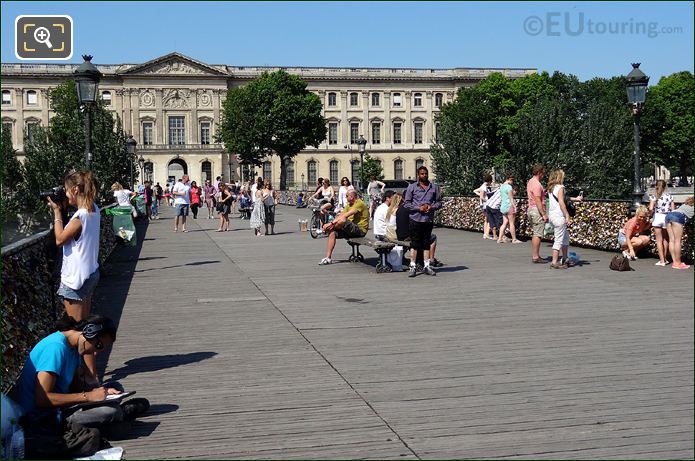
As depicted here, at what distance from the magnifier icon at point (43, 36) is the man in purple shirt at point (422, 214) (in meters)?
8.02

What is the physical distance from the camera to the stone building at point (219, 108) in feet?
318

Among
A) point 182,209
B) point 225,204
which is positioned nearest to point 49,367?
point 225,204

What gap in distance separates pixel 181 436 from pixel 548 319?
210 inches

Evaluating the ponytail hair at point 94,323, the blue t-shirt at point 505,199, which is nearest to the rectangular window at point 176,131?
the blue t-shirt at point 505,199

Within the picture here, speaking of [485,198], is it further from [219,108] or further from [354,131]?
[354,131]

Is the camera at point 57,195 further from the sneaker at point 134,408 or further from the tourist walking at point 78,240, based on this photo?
the sneaker at point 134,408

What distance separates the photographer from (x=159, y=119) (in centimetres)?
9838

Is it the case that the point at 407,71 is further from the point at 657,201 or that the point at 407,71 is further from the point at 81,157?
the point at 657,201

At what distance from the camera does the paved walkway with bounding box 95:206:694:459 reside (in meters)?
5.48

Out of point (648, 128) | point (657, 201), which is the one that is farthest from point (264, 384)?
point (648, 128)

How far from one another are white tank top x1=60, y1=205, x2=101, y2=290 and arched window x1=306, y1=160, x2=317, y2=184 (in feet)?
320

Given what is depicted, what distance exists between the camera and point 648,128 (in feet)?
250

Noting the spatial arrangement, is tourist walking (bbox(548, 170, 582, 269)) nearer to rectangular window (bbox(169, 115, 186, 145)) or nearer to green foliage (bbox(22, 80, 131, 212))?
green foliage (bbox(22, 80, 131, 212))

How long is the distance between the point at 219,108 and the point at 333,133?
47.4 ft
